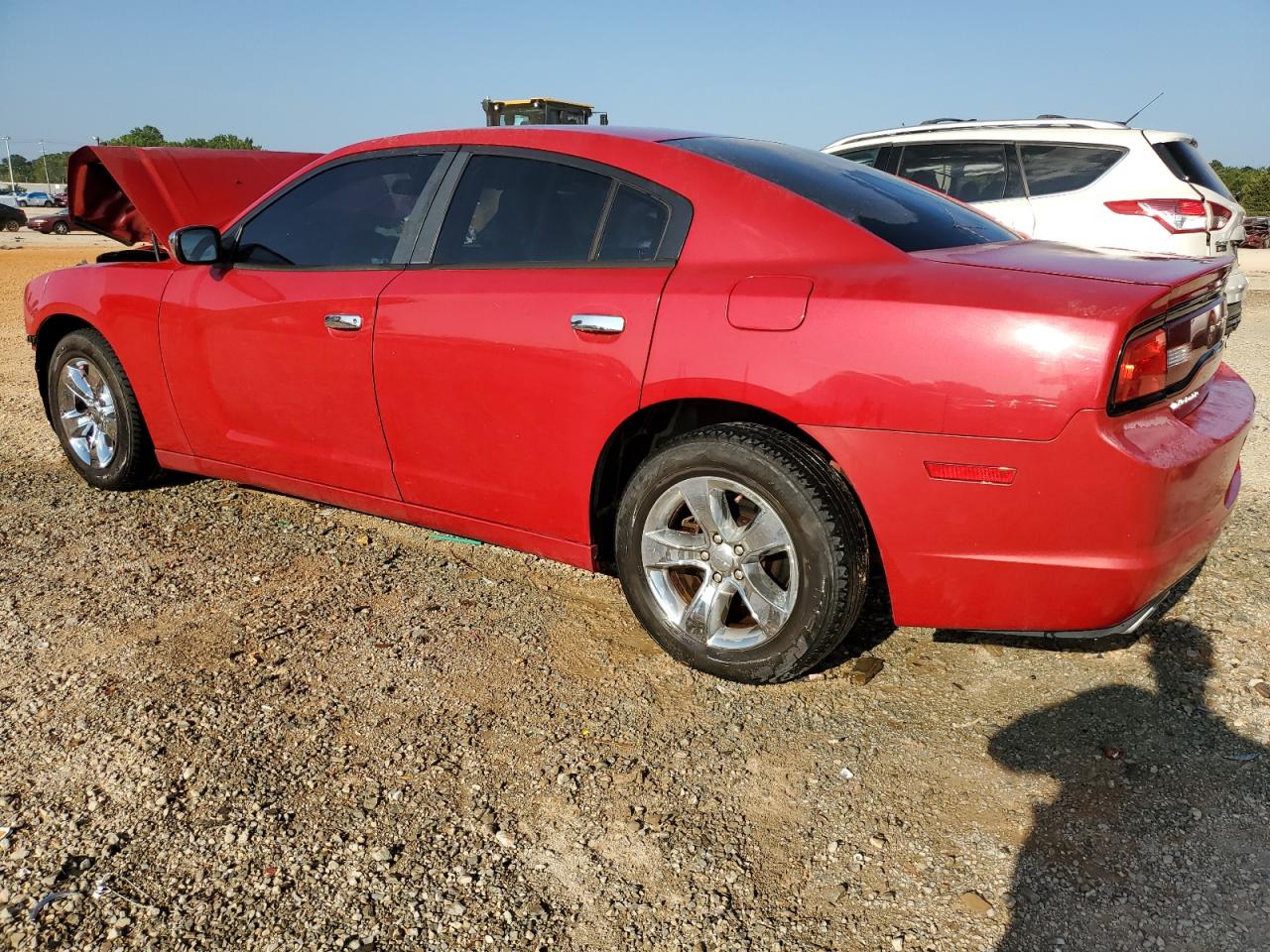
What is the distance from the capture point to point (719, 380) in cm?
291

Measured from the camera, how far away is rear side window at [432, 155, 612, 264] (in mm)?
3367

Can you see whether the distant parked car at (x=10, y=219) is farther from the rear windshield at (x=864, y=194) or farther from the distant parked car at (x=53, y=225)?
the rear windshield at (x=864, y=194)

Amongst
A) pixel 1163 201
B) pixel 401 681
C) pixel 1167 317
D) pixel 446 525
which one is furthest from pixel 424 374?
pixel 1163 201

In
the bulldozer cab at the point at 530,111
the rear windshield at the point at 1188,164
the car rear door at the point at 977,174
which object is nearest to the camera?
the rear windshield at the point at 1188,164

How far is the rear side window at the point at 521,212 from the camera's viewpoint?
3.37 meters

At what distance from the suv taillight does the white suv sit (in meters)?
4.31

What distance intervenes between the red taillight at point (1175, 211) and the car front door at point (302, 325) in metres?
5.47

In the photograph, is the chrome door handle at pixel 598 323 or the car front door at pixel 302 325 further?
the car front door at pixel 302 325

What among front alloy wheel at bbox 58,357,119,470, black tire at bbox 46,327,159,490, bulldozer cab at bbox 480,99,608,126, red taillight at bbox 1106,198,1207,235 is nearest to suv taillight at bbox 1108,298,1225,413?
black tire at bbox 46,327,159,490

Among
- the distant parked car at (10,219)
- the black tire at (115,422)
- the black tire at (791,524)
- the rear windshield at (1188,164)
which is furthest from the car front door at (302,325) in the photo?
the distant parked car at (10,219)

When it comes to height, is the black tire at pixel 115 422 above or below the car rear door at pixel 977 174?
below

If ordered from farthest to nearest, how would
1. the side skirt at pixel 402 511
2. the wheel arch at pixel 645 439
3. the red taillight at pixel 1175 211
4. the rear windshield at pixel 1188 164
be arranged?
1. the rear windshield at pixel 1188 164
2. the red taillight at pixel 1175 211
3. the side skirt at pixel 402 511
4. the wheel arch at pixel 645 439

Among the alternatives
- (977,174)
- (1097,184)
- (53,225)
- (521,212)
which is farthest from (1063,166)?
(53,225)

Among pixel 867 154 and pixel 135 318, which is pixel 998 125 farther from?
pixel 135 318
